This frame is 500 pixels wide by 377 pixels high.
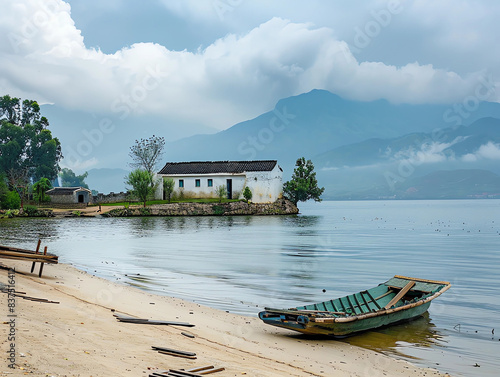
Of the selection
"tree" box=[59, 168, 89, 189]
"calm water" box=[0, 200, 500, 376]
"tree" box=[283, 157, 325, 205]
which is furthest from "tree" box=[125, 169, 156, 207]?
"tree" box=[59, 168, 89, 189]

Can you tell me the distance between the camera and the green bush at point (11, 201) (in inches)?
2272

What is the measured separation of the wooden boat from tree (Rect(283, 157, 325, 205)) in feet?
178

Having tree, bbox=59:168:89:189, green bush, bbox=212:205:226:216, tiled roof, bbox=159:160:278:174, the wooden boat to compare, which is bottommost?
the wooden boat

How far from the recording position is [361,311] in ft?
36.7

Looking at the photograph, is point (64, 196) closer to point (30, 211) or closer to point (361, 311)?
point (30, 211)

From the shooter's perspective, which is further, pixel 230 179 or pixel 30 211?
pixel 230 179

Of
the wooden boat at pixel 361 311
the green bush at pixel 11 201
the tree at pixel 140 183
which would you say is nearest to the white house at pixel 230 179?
the tree at pixel 140 183

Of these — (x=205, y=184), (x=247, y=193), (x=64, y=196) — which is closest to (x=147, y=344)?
(x=247, y=193)

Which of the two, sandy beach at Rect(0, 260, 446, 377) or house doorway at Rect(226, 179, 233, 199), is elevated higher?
house doorway at Rect(226, 179, 233, 199)

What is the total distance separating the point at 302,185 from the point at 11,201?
36.9 meters

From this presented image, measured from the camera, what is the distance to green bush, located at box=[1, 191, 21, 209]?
5772 centimetres

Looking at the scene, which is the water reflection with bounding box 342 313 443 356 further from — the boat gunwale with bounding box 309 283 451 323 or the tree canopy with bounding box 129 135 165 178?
the tree canopy with bounding box 129 135 165 178

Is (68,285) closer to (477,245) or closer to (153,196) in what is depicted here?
(477,245)

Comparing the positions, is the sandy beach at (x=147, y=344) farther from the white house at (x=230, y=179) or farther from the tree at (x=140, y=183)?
the white house at (x=230, y=179)
